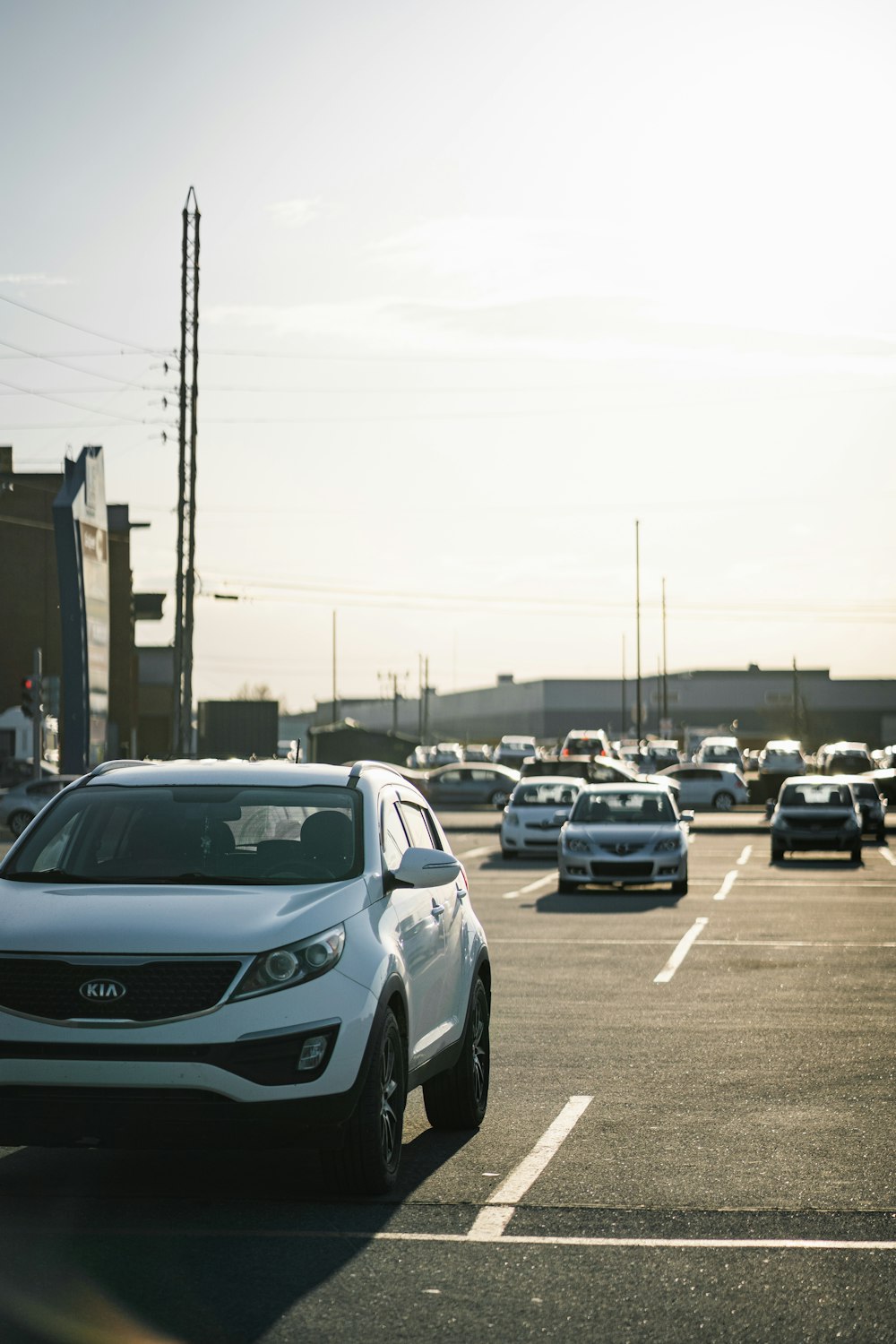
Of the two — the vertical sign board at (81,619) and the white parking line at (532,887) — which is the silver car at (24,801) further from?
the white parking line at (532,887)

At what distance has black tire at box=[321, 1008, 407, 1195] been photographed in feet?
22.9

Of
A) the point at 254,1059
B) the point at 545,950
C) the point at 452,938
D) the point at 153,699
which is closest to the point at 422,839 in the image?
the point at 452,938

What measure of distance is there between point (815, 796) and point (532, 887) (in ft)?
30.1

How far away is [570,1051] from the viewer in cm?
1148

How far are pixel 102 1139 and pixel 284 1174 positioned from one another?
51.0 inches

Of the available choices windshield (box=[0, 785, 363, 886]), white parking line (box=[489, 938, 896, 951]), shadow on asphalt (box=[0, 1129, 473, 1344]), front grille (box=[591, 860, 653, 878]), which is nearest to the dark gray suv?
front grille (box=[591, 860, 653, 878])

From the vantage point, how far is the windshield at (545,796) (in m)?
34.8

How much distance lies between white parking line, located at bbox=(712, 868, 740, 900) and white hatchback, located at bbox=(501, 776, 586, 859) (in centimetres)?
399

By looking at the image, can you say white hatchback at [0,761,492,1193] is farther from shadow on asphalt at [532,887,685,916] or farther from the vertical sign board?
the vertical sign board

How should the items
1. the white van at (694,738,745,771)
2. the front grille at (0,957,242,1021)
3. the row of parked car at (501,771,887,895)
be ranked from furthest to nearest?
the white van at (694,738,745,771), the row of parked car at (501,771,887,895), the front grille at (0,957,242,1021)

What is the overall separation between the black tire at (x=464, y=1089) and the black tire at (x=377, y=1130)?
1.17 metres

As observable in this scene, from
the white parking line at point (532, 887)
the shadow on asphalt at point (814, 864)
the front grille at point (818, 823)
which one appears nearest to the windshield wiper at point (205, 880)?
the white parking line at point (532, 887)

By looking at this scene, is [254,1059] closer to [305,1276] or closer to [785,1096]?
[305,1276]

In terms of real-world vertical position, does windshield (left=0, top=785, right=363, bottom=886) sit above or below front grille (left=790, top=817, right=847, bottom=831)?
above
